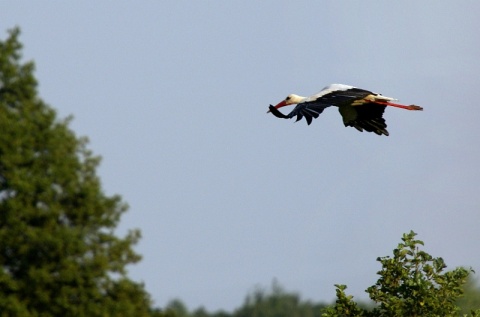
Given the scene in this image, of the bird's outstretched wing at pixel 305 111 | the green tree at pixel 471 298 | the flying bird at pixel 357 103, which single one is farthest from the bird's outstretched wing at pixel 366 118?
the green tree at pixel 471 298

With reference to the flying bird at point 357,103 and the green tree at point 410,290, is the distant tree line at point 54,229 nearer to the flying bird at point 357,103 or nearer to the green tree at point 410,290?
the flying bird at point 357,103

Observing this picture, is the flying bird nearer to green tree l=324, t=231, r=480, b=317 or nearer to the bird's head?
the bird's head

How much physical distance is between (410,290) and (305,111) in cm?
305

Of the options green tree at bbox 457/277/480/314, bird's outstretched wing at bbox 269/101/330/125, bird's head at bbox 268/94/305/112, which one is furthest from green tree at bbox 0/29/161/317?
green tree at bbox 457/277/480/314

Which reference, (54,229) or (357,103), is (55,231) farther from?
(357,103)

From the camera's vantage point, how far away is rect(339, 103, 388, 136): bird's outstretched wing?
62.3 feet

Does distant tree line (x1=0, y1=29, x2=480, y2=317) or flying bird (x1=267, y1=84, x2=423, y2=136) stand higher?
distant tree line (x1=0, y1=29, x2=480, y2=317)

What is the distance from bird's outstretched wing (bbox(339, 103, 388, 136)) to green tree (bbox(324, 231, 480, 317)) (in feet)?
19.0

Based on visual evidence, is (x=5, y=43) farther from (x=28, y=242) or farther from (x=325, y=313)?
(x=325, y=313)

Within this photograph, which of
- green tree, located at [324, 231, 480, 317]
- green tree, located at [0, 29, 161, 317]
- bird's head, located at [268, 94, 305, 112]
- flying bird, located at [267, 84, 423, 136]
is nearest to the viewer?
green tree, located at [324, 231, 480, 317]

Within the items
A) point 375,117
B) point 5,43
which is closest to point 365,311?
point 375,117

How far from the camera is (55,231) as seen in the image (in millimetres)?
29156

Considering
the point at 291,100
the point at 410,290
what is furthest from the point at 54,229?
the point at 410,290

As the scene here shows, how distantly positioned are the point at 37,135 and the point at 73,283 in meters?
4.02
